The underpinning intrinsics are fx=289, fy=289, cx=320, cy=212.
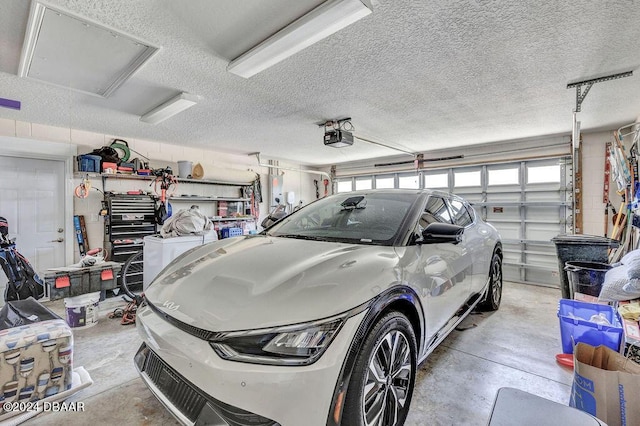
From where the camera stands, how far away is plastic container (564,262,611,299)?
116 inches

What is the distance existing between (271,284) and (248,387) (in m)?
0.41

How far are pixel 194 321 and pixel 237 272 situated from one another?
323 millimetres

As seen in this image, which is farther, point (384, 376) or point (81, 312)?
point (81, 312)

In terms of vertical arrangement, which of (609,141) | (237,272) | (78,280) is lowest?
(78,280)

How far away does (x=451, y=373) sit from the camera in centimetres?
218

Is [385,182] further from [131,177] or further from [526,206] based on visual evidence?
[131,177]

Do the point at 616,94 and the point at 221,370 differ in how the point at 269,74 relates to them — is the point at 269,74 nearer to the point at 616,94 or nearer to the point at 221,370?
the point at 221,370

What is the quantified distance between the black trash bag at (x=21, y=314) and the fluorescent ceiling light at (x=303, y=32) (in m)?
2.43

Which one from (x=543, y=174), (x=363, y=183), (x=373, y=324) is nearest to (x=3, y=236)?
(x=373, y=324)

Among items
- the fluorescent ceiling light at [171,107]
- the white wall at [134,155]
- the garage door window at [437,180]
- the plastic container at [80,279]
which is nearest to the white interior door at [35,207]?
the white wall at [134,155]

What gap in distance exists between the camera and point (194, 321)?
48.2 inches

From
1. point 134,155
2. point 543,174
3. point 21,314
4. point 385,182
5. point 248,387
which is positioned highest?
point 134,155

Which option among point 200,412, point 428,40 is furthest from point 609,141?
point 200,412

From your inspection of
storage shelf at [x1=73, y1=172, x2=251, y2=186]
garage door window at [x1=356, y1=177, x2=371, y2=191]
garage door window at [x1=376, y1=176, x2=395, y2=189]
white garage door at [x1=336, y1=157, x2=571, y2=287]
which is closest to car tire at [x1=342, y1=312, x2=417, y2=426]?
white garage door at [x1=336, y1=157, x2=571, y2=287]
